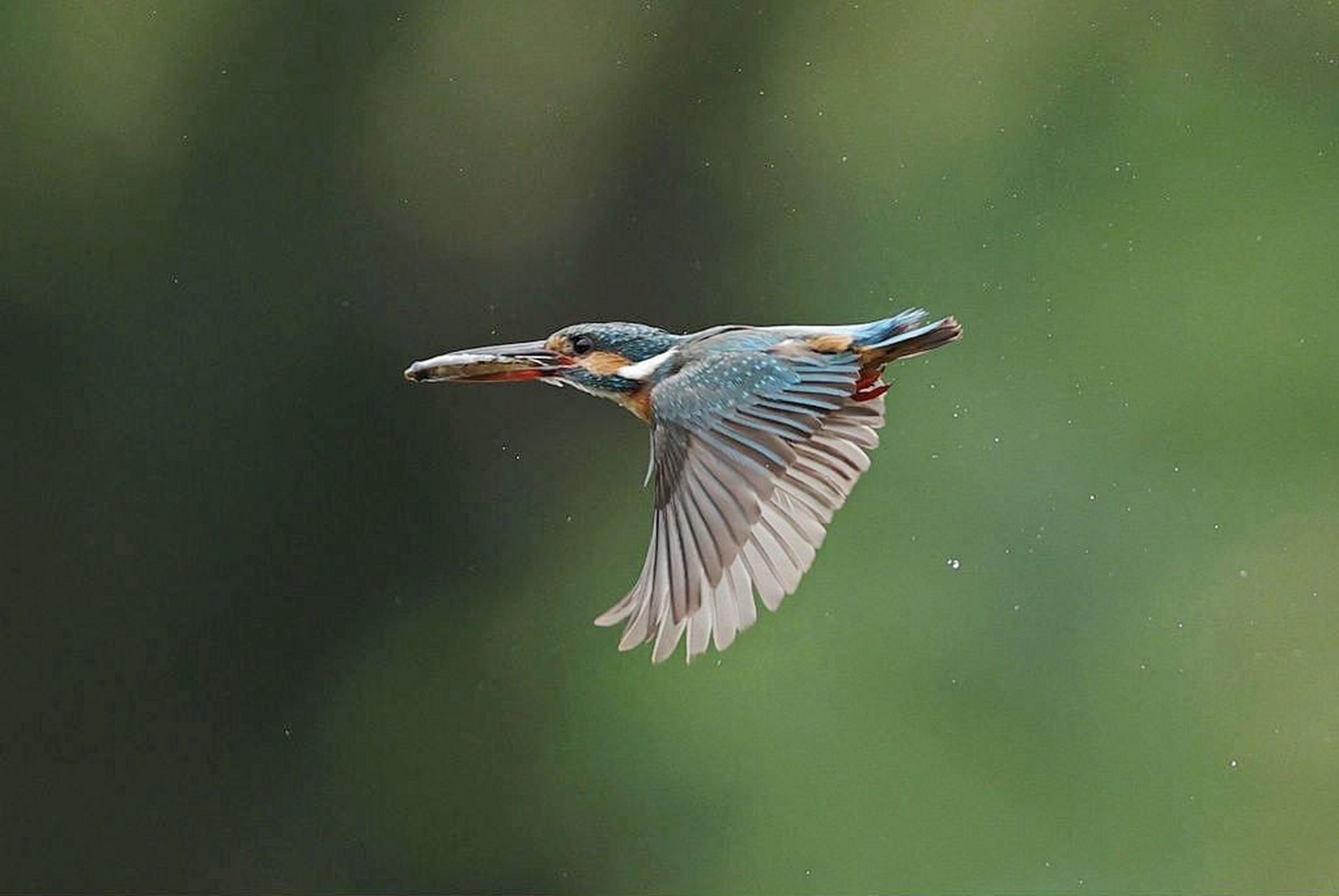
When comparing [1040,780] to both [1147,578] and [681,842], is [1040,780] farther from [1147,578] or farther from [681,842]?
[681,842]

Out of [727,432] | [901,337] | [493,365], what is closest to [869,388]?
[901,337]

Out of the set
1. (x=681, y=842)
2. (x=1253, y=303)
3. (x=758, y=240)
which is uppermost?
(x=758, y=240)

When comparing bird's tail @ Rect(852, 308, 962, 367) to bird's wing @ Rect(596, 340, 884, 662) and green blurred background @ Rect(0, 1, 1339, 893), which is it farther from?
green blurred background @ Rect(0, 1, 1339, 893)

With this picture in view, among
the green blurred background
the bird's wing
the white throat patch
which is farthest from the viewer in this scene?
the green blurred background

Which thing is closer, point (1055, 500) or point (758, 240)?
point (1055, 500)

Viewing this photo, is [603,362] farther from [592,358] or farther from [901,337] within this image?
[901,337]

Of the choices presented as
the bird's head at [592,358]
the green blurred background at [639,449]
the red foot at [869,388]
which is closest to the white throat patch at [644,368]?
the bird's head at [592,358]

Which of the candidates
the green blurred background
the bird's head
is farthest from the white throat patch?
the green blurred background

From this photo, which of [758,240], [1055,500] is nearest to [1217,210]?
[1055,500]
